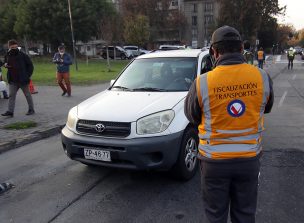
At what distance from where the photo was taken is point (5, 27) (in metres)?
47.4

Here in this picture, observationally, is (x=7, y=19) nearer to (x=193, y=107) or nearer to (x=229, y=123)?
(x=193, y=107)

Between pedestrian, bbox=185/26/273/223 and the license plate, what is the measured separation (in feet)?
6.87

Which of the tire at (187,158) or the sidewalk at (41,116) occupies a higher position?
the tire at (187,158)

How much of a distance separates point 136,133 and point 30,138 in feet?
12.1

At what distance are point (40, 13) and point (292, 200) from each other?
4237 cm

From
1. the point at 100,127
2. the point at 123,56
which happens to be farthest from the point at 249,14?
the point at 100,127

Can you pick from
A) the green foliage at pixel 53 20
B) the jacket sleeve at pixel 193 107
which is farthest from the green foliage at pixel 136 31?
the jacket sleeve at pixel 193 107

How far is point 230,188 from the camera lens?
9.11ft

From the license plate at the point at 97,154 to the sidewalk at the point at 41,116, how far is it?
278cm

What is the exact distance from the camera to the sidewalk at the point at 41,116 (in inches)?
294

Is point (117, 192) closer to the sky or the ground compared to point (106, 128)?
closer to the ground

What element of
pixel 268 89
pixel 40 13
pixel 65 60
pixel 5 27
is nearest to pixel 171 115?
pixel 268 89

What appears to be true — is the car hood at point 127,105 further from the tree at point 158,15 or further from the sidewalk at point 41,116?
the tree at point 158,15

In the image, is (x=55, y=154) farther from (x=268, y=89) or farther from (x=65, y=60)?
(x=65, y=60)
